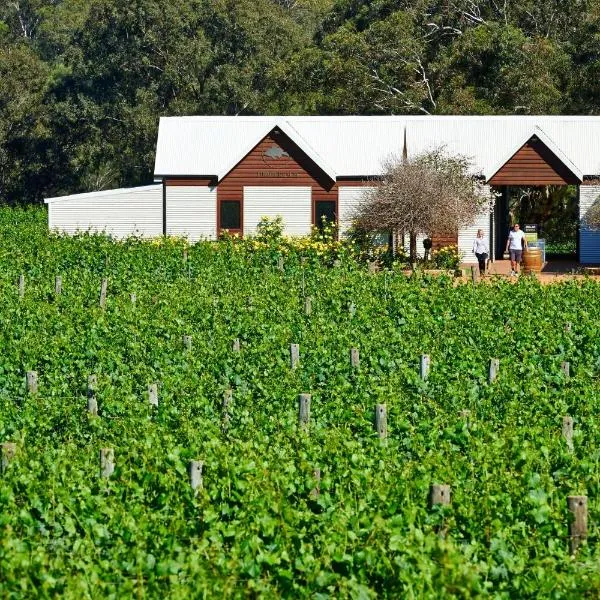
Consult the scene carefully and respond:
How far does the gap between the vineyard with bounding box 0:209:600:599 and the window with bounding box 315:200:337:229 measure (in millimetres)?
14338

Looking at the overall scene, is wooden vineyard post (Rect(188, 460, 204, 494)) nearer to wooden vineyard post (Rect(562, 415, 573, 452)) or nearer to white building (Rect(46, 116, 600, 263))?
wooden vineyard post (Rect(562, 415, 573, 452))

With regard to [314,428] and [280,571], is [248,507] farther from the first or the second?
[314,428]


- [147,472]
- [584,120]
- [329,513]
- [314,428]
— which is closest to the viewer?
[329,513]

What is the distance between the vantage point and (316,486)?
12.9 metres

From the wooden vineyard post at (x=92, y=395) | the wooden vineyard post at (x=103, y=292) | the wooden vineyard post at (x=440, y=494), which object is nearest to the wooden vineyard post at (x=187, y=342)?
the wooden vineyard post at (x=92, y=395)

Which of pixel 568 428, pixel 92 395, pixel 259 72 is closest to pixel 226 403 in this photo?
pixel 92 395

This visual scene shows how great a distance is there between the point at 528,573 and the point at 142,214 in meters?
36.0

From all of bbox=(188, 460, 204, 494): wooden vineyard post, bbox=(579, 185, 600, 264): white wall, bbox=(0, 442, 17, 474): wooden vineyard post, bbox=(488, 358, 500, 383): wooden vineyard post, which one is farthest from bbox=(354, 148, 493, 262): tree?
bbox=(188, 460, 204, 494): wooden vineyard post

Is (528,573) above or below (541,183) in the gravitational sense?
below

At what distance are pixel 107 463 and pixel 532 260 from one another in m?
27.5

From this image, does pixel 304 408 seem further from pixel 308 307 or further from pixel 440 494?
pixel 308 307

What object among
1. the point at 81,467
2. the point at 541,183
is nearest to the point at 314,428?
the point at 81,467

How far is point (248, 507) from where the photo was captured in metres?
12.4

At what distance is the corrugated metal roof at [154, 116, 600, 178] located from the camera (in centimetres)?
4575
